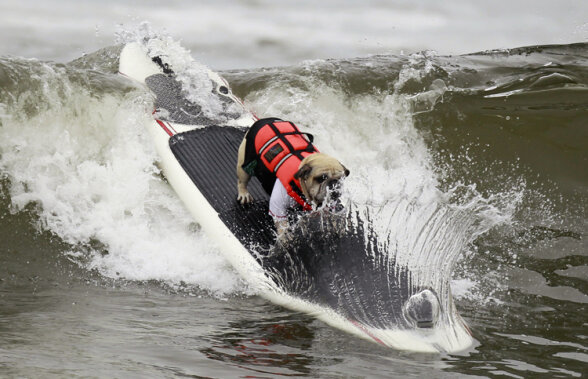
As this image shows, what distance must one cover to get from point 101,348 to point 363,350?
1377 mm

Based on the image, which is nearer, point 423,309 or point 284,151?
point 423,309

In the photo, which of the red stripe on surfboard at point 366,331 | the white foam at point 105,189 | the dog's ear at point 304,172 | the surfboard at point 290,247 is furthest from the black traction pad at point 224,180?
the red stripe on surfboard at point 366,331

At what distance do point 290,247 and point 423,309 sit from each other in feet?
3.67

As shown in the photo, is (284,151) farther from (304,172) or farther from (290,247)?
(290,247)

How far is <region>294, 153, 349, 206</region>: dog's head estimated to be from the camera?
419 centimetres

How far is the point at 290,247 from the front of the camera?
15.6 feet

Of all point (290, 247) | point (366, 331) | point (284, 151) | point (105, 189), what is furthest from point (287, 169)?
point (105, 189)

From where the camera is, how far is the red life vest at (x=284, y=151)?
4520 mm

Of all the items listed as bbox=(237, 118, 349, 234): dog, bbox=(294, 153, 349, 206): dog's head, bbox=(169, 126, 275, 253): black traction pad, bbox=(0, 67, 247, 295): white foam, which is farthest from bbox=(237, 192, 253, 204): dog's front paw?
bbox=(294, 153, 349, 206): dog's head

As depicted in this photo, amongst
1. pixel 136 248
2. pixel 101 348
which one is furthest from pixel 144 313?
pixel 136 248

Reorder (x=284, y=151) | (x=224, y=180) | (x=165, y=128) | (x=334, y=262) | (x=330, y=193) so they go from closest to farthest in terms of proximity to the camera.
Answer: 1. (x=330, y=193)
2. (x=334, y=262)
3. (x=284, y=151)
4. (x=224, y=180)
5. (x=165, y=128)

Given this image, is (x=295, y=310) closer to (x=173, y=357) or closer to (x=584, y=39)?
(x=173, y=357)

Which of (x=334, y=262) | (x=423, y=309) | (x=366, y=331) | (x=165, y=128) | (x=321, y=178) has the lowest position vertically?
(x=366, y=331)

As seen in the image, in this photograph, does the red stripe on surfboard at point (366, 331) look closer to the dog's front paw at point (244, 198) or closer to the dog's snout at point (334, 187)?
the dog's snout at point (334, 187)
